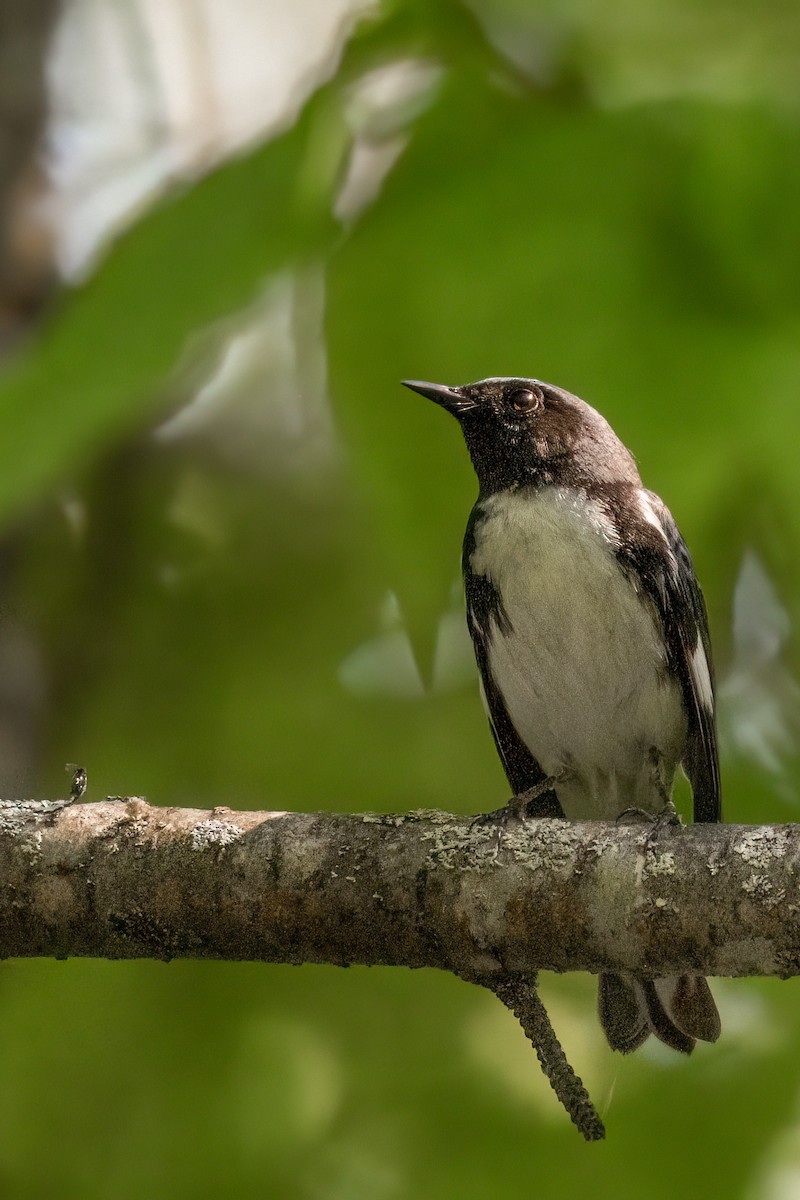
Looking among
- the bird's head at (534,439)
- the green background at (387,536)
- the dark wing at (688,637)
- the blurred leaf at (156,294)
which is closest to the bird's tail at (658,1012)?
A: the green background at (387,536)

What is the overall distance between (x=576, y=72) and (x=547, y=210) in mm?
309

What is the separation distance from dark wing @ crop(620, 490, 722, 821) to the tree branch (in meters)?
1.23

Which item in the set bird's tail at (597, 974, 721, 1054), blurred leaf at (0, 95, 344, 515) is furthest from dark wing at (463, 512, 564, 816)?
blurred leaf at (0, 95, 344, 515)

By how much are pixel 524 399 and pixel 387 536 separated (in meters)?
1.40

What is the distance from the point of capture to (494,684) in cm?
A: 367

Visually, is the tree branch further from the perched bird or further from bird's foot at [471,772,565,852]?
the perched bird

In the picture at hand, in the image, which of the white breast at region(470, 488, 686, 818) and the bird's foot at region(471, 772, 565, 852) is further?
the white breast at region(470, 488, 686, 818)

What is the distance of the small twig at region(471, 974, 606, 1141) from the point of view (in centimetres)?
205

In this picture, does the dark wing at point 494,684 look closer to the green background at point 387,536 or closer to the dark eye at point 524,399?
the green background at point 387,536

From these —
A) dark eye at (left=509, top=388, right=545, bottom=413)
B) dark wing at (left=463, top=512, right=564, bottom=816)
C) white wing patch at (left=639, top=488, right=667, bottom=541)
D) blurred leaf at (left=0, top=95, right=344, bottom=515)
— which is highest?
blurred leaf at (left=0, top=95, right=344, bottom=515)

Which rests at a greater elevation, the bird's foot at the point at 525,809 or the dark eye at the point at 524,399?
the dark eye at the point at 524,399

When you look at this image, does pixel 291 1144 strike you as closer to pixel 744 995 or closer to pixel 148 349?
pixel 744 995

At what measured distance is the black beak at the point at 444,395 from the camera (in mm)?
2546

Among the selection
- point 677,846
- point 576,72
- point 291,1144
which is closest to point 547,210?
point 576,72
